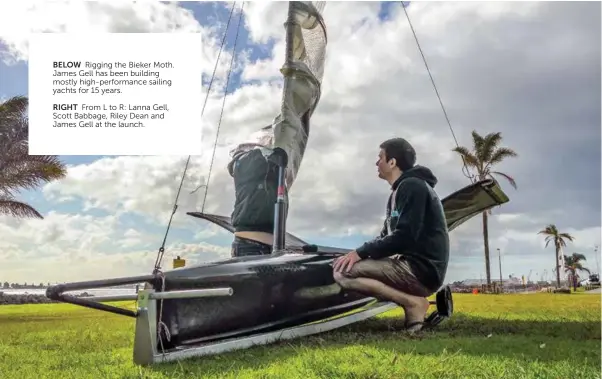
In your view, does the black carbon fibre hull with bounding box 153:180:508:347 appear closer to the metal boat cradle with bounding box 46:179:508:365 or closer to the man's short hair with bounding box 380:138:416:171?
the metal boat cradle with bounding box 46:179:508:365

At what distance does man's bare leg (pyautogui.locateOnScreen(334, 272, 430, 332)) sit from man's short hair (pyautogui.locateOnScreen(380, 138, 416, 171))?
0.68m

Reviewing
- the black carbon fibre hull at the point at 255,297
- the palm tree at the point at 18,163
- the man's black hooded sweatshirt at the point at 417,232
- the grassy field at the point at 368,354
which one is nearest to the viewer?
the grassy field at the point at 368,354

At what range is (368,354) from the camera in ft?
7.82

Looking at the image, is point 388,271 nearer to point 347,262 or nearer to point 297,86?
→ point 347,262

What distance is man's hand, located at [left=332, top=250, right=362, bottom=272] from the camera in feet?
10.5

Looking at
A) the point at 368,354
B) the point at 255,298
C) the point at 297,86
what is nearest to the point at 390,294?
the point at 255,298

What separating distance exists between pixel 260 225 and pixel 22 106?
1.87 meters

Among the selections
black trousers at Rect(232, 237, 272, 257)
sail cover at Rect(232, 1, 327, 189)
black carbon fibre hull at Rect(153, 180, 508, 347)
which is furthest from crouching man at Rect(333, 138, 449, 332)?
sail cover at Rect(232, 1, 327, 189)

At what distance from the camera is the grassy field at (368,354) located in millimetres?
2055

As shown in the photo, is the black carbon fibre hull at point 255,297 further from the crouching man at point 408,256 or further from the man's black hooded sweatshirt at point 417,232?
the man's black hooded sweatshirt at point 417,232

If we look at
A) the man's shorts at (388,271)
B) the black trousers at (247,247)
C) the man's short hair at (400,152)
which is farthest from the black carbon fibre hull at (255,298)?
the black trousers at (247,247)

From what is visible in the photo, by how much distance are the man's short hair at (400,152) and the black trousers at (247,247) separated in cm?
124

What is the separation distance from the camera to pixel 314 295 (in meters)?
3.35

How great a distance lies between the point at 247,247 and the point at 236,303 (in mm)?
1503
